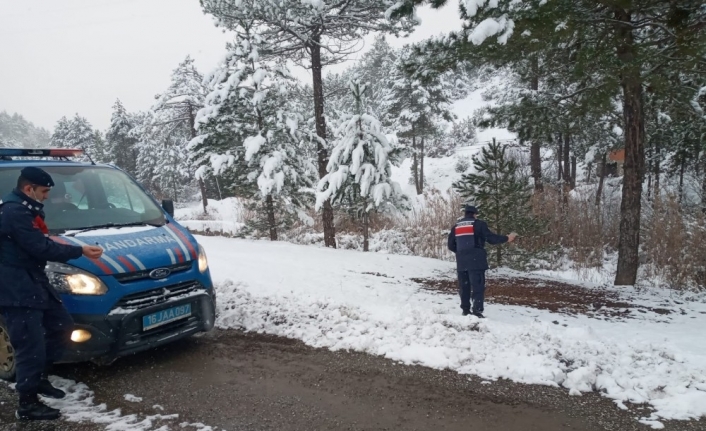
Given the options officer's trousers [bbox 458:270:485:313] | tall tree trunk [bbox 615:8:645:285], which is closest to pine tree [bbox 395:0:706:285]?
tall tree trunk [bbox 615:8:645:285]

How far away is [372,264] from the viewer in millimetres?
11445

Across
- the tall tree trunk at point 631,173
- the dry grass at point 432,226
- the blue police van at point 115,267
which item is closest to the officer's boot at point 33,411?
the blue police van at point 115,267

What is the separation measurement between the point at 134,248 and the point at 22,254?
980 mm

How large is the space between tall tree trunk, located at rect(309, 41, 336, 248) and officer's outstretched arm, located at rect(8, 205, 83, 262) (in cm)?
1087

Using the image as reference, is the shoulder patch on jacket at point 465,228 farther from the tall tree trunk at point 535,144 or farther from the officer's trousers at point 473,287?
the tall tree trunk at point 535,144

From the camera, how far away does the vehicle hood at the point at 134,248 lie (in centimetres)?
431

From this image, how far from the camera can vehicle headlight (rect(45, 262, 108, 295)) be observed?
414cm

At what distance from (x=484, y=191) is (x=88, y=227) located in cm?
870

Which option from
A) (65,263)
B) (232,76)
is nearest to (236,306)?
(65,263)

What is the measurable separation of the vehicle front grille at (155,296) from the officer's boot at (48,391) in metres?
0.84

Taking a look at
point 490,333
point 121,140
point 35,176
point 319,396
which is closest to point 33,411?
point 35,176

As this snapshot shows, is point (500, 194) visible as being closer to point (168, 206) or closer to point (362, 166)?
point (362, 166)

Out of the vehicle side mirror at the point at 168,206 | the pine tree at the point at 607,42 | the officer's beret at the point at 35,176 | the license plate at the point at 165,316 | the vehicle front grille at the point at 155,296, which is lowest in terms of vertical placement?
the license plate at the point at 165,316

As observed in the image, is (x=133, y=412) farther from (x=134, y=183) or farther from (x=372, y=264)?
(x=372, y=264)
